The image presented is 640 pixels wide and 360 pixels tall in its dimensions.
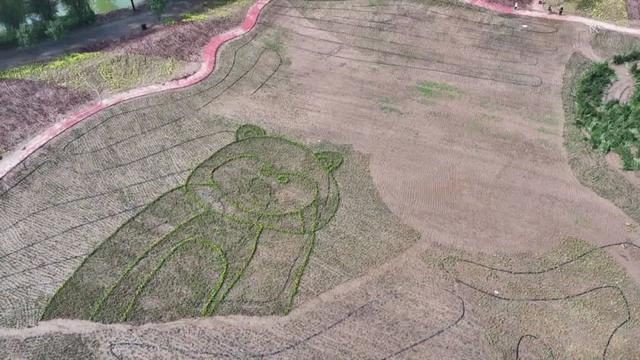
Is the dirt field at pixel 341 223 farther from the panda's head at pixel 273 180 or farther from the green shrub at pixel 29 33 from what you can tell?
the green shrub at pixel 29 33

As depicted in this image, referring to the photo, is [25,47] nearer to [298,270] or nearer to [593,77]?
[298,270]

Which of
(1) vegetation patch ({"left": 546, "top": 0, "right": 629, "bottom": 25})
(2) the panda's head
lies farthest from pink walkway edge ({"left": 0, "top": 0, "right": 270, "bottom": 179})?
(1) vegetation patch ({"left": 546, "top": 0, "right": 629, "bottom": 25})

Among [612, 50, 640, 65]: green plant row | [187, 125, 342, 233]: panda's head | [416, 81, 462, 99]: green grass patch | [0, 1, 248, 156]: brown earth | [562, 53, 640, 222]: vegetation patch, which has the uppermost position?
[0, 1, 248, 156]: brown earth

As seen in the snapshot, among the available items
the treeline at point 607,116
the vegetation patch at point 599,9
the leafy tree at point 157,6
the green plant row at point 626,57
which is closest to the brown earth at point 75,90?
the leafy tree at point 157,6

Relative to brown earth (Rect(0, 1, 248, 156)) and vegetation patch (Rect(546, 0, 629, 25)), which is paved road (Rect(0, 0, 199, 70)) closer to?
brown earth (Rect(0, 1, 248, 156))

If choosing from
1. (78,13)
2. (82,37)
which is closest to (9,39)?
(82,37)
